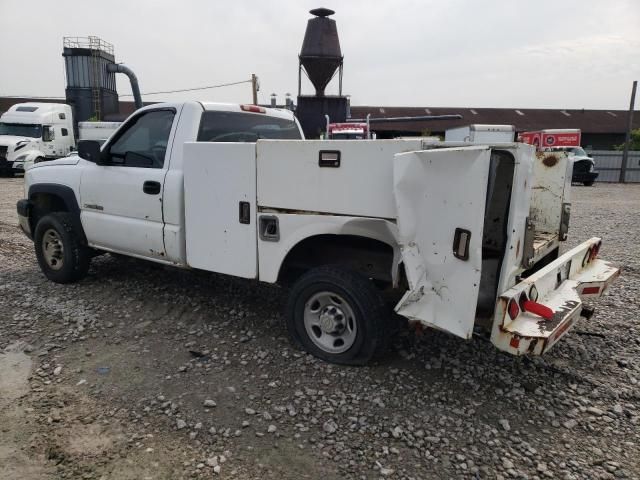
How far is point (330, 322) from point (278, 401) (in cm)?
68

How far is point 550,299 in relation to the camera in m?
3.33

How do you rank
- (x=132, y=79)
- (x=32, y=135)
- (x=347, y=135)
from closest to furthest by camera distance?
(x=347, y=135) < (x=32, y=135) < (x=132, y=79)

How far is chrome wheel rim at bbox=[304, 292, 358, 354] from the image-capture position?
3494 millimetres

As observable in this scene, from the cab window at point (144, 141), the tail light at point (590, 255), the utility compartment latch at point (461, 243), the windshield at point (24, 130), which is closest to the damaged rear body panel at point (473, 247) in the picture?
the utility compartment latch at point (461, 243)

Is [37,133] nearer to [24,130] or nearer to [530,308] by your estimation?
[24,130]

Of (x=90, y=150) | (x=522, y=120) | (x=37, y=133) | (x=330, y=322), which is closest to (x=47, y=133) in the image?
(x=37, y=133)

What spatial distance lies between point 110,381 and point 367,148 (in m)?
2.40

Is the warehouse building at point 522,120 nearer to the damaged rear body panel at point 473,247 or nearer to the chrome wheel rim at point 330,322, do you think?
the chrome wheel rim at point 330,322

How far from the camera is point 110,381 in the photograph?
3.40 meters

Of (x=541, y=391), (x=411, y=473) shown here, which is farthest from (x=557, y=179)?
(x=411, y=473)

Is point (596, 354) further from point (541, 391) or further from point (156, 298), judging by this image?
point (156, 298)

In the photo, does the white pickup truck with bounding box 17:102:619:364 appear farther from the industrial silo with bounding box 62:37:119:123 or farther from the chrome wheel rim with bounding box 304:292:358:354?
the industrial silo with bounding box 62:37:119:123

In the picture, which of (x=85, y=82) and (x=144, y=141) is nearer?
(x=144, y=141)

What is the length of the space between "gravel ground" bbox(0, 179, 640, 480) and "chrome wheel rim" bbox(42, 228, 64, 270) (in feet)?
2.21
